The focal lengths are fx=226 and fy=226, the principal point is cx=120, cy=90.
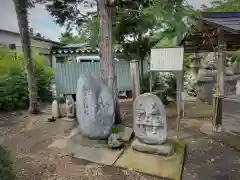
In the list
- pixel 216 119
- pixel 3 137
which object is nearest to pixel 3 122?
pixel 3 137

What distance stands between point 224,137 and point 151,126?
209cm

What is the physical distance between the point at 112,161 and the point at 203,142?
221 centimetres

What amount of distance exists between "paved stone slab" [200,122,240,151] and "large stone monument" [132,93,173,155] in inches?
60.7

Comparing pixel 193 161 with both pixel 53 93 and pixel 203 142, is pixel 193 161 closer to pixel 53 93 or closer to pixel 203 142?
pixel 203 142

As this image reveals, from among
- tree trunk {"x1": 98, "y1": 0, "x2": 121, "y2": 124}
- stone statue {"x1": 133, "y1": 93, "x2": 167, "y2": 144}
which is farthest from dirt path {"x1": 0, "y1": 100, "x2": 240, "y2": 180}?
tree trunk {"x1": 98, "y1": 0, "x2": 121, "y2": 124}

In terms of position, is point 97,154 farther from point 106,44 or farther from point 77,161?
point 106,44

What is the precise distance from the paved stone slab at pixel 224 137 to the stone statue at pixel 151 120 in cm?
163

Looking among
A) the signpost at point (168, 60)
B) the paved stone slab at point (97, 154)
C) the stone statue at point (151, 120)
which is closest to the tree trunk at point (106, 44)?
the signpost at point (168, 60)

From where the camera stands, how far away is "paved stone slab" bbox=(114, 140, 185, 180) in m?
3.57

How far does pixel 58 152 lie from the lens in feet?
14.3

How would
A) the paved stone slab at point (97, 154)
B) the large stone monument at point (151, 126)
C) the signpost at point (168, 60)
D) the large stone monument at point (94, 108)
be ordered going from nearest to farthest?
the paved stone slab at point (97, 154) → the large stone monument at point (151, 126) → the large stone monument at point (94, 108) → the signpost at point (168, 60)

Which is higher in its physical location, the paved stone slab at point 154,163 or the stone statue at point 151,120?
the stone statue at point 151,120

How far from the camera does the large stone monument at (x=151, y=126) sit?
13.6 feet

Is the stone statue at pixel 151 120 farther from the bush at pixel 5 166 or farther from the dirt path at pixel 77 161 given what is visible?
the bush at pixel 5 166
